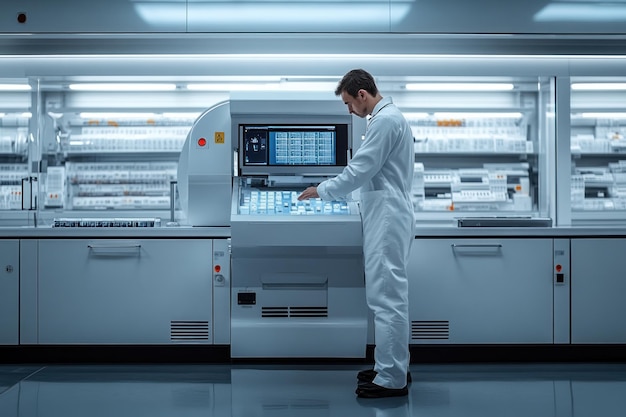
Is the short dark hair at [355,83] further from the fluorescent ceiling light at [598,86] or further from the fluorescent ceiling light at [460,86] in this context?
the fluorescent ceiling light at [598,86]

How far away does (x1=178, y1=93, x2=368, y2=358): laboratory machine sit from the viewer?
3028mm

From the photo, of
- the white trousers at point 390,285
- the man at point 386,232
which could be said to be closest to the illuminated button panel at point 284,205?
the man at point 386,232

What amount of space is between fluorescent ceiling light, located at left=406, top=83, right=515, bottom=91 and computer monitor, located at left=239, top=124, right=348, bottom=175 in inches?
48.2

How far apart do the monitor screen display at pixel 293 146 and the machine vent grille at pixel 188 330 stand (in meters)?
0.95

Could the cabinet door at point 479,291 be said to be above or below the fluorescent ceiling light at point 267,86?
below

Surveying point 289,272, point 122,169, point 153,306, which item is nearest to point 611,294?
point 289,272

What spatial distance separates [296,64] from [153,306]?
5.89 ft

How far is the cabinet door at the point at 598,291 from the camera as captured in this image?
3.44 meters

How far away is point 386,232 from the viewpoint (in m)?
2.75

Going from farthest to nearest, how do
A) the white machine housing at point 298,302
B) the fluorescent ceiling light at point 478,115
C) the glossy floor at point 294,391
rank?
the fluorescent ceiling light at point 478,115 → the white machine housing at point 298,302 → the glossy floor at point 294,391

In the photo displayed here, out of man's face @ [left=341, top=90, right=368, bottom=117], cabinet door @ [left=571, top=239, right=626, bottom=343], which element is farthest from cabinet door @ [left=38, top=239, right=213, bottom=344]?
cabinet door @ [left=571, top=239, right=626, bottom=343]

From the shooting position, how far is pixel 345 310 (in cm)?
325

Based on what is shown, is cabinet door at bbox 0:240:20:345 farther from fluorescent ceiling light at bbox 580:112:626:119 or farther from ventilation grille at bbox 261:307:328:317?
fluorescent ceiling light at bbox 580:112:626:119

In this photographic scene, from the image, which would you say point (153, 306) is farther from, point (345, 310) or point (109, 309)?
point (345, 310)
